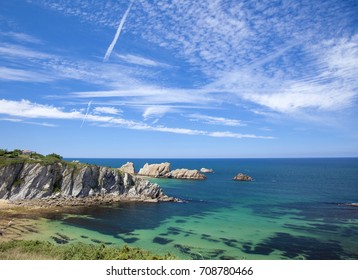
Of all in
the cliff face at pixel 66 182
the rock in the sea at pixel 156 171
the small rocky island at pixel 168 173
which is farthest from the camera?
the rock in the sea at pixel 156 171

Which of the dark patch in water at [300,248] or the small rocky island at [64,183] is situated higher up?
the small rocky island at [64,183]

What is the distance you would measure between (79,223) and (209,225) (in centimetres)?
2605

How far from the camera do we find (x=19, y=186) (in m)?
71.2

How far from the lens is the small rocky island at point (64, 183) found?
71125 millimetres

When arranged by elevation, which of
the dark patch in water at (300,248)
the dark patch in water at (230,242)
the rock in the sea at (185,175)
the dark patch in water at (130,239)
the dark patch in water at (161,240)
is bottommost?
the dark patch in water at (300,248)

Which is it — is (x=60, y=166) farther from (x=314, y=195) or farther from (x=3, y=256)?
(x=314, y=195)

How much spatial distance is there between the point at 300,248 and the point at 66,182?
60.8 metres

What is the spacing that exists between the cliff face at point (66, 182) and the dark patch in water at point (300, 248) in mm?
46026

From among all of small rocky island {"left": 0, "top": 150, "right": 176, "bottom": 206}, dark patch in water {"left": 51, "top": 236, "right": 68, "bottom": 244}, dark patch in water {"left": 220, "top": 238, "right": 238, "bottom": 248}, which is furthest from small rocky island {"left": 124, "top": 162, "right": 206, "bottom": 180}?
dark patch in water {"left": 51, "top": 236, "right": 68, "bottom": 244}

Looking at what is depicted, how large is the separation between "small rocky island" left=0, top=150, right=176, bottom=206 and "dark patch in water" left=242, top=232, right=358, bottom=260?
43.4 meters

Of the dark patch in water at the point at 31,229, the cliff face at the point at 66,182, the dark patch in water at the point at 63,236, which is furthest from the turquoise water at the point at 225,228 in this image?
the cliff face at the point at 66,182

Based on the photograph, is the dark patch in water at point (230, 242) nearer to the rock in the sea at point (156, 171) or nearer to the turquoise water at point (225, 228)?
the turquoise water at point (225, 228)
